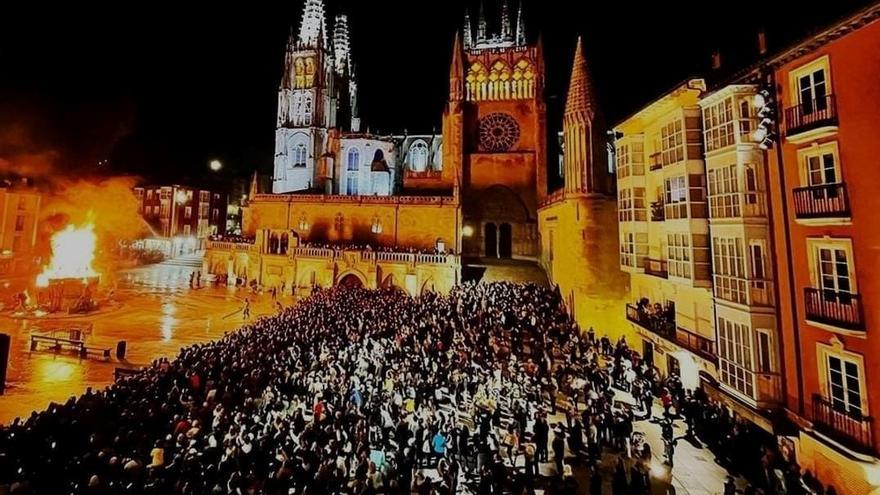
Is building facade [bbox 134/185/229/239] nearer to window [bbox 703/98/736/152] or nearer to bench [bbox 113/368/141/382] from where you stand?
bench [bbox 113/368/141/382]

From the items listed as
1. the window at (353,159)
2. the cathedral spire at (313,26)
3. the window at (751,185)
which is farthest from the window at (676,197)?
the cathedral spire at (313,26)

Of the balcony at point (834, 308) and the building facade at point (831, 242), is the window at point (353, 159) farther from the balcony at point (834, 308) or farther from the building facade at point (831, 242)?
the balcony at point (834, 308)

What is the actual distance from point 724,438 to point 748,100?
32.6ft

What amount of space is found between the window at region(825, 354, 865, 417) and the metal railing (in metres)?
5.65

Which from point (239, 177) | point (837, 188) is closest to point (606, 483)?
point (837, 188)

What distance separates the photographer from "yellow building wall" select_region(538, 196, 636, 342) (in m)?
22.7

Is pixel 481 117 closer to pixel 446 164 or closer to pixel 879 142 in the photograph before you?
pixel 446 164

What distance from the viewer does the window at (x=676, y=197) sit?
48.7ft

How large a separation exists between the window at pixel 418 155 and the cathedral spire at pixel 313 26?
2153 centimetres

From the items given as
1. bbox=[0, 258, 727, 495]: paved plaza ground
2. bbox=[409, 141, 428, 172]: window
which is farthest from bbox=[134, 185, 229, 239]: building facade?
bbox=[409, 141, 428, 172]: window

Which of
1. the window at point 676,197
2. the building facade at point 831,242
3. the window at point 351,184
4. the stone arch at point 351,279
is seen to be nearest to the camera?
the building facade at point 831,242

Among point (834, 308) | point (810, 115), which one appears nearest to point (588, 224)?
point (810, 115)

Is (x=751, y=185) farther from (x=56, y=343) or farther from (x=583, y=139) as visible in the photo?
(x=56, y=343)

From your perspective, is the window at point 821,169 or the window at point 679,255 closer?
the window at point 821,169
